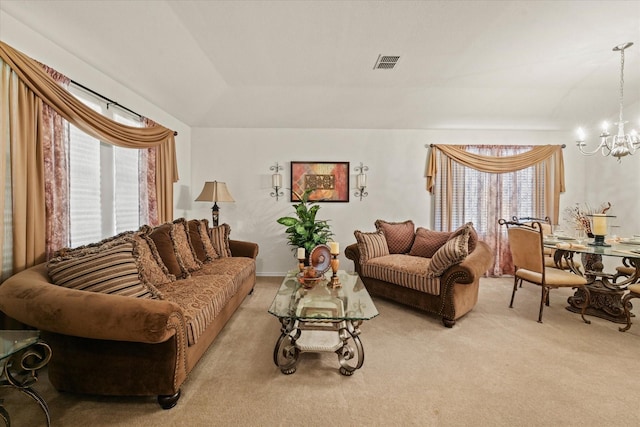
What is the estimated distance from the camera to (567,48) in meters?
3.10

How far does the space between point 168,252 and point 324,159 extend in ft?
9.42

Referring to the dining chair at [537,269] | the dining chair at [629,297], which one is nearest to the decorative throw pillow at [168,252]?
the dining chair at [537,269]

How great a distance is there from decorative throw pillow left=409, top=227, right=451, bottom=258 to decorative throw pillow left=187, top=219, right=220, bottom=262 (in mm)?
2670

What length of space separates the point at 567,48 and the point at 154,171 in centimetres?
478

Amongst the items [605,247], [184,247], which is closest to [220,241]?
[184,247]

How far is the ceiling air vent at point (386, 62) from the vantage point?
3262mm

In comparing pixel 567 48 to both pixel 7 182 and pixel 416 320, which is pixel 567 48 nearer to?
pixel 416 320

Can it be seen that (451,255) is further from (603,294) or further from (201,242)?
(201,242)

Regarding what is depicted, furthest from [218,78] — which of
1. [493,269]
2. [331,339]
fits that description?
[493,269]

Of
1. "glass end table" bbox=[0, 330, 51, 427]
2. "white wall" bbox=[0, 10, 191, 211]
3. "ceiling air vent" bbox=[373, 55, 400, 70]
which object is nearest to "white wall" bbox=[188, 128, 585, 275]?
"white wall" bbox=[0, 10, 191, 211]

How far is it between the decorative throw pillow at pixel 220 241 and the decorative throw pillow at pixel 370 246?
5.72 feet

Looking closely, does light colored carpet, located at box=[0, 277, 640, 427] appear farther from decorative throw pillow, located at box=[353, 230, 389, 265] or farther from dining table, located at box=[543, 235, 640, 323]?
decorative throw pillow, located at box=[353, 230, 389, 265]

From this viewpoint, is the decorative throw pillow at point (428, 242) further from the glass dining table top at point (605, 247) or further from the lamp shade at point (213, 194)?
the lamp shade at point (213, 194)

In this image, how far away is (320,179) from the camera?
4918 millimetres
